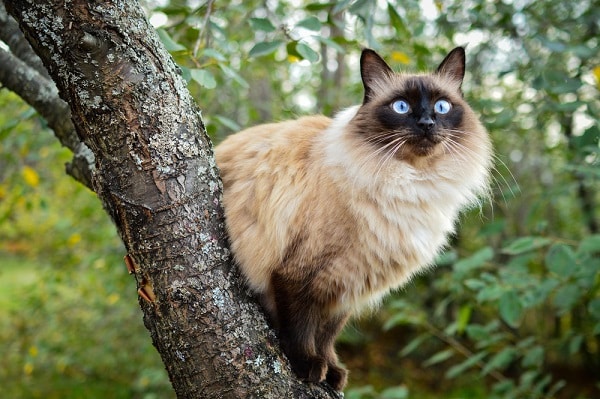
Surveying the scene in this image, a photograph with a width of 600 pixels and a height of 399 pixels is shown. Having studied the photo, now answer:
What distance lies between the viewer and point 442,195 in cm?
227

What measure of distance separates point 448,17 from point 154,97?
2942mm

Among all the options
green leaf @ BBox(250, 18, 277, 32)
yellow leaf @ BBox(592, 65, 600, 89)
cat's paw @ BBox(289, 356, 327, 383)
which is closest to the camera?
cat's paw @ BBox(289, 356, 327, 383)

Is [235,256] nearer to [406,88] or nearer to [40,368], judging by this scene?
[406,88]

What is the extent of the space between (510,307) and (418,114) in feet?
3.95

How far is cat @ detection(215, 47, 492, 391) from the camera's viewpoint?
201 centimetres

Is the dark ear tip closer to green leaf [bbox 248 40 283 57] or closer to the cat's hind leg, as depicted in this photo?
green leaf [bbox 248 40 283 57]

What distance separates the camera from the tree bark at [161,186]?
59.8 inches

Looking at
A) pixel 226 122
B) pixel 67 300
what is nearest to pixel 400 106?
pixel 226 122

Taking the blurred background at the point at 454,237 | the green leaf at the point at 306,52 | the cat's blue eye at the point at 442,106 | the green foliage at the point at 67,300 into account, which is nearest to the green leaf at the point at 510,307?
the blurred background at the point at 454,237

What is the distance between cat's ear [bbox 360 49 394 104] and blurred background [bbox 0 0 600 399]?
0.23 meters

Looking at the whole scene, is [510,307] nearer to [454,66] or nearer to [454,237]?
[454,66]

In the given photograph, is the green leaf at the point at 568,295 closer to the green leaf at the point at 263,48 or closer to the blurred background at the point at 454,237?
the blurred background at the point at 454,237

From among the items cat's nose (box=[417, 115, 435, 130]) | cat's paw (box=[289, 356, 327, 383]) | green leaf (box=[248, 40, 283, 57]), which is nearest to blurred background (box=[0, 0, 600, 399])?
green leaf (box=[248, 40, 283, 57])

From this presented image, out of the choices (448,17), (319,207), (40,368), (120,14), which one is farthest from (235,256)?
(40,368)
